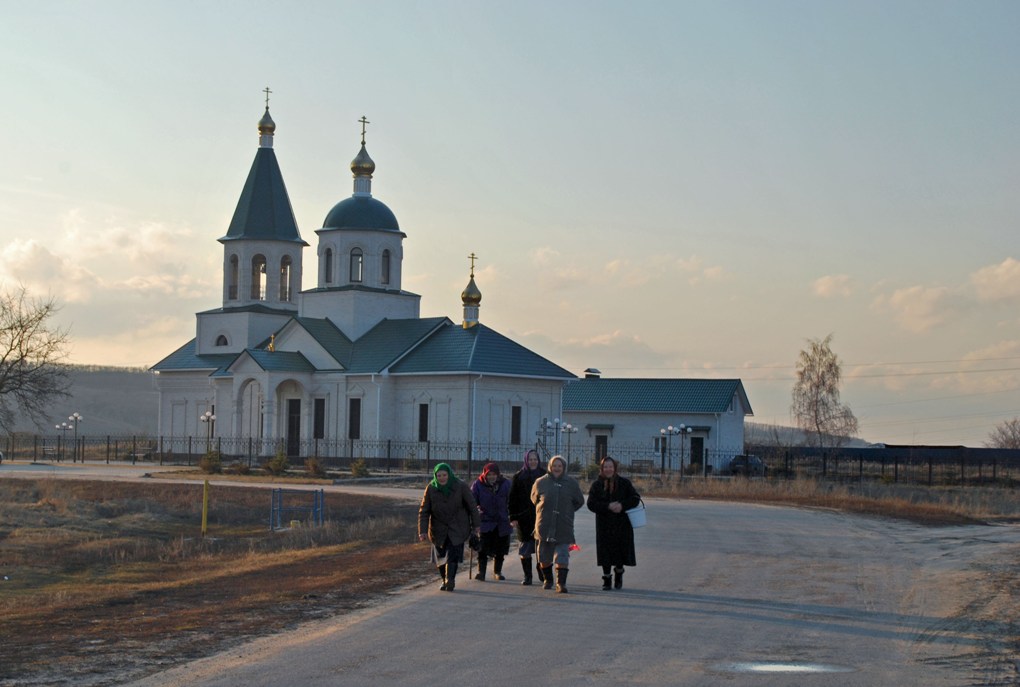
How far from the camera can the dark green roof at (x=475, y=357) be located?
170ft

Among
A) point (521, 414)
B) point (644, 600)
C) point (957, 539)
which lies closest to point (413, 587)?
point (644, 600)

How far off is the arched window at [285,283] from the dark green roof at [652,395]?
46.3ft

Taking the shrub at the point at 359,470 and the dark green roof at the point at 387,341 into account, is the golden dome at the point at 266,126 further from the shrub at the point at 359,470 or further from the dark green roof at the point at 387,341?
the shrub at the point at 359,470

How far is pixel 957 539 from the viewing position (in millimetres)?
21922

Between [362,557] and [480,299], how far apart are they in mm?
35897

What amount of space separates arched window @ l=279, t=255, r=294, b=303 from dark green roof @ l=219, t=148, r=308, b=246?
1399 mm

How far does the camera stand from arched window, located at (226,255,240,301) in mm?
61188

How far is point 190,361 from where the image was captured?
62031mm

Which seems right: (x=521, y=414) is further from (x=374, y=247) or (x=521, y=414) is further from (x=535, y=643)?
(x=535, y=643)

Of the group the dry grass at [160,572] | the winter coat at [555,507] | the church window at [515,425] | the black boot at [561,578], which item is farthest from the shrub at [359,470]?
the black boot at [561,578]

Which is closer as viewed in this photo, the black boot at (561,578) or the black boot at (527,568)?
the black boot at (561,578)

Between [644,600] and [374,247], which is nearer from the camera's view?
[644,600]

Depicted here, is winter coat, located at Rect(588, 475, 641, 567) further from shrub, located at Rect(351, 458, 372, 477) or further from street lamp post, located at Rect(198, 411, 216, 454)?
street lamp post, located at Rect(198, 411, 216, 454)

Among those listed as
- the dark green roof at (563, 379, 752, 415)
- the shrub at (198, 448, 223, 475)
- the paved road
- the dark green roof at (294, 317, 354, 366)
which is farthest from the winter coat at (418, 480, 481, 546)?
the dark green roof at (563, 379, 752, 415)
